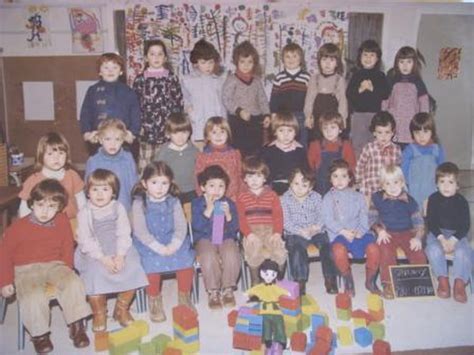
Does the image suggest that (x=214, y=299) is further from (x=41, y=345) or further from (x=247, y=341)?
(x=41, y=345)

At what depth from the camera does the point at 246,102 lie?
2.30 metres

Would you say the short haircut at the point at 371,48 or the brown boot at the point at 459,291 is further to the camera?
the short haircut at the point at 371,48

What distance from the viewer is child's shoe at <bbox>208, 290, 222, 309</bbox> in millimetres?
1851

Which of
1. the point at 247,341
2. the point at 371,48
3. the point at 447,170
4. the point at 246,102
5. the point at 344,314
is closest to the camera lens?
the point at 247,341

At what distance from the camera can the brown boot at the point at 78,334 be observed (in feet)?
5.41

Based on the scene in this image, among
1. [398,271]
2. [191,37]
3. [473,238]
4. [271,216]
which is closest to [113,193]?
[271,216]

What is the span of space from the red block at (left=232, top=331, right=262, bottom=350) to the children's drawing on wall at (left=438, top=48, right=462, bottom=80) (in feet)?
4.01

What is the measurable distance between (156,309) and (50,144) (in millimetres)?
608

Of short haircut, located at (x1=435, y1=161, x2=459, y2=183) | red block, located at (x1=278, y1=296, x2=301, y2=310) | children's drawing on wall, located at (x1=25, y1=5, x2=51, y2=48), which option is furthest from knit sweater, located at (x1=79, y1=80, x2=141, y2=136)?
short haircut, located at (x1=435, y1=161, x2=459, y2=183)

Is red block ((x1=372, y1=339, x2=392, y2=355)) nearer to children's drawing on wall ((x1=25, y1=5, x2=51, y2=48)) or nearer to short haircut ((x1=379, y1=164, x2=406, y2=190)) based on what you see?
short haircut ((x1=379, y1=164, x2=406, y2=190))

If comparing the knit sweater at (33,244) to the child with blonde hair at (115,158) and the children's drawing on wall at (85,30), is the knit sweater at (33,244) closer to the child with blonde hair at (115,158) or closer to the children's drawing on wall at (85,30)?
the child with blonde hair at (115,158)

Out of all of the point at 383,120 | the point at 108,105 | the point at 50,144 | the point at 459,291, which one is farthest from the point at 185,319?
the point at 383,120

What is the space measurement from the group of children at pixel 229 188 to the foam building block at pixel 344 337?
0.98ft

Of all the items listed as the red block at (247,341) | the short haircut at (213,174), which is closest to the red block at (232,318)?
the red block at (247,341)
